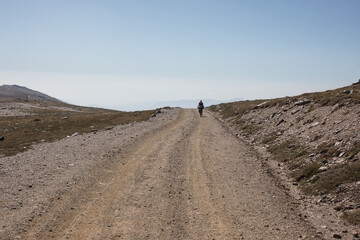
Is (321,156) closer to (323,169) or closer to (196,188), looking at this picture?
(323,169)

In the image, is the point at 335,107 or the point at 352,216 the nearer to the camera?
the point at 352,216

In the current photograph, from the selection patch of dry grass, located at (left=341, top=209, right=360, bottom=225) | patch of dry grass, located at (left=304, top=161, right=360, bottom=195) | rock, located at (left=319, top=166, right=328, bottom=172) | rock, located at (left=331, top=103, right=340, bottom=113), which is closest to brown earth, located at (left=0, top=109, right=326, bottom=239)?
patch of dry grass, located at (left=304, top=161, right=360, bottom=195)

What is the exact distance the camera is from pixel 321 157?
1616 centimetres

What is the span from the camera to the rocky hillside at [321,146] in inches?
478

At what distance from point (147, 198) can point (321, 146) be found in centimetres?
1162

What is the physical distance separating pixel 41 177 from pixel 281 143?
17311 mm

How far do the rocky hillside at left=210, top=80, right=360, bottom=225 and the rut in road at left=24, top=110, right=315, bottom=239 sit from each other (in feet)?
5.40

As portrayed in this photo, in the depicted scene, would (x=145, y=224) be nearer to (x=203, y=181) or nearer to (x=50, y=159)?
(x=203, y=181)

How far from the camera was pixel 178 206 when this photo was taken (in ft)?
38.4

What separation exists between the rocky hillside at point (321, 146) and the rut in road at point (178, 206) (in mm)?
1646

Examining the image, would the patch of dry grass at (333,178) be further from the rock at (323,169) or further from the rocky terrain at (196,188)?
the rock at (323,169)

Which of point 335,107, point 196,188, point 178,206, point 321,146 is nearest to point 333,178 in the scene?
point 321,146

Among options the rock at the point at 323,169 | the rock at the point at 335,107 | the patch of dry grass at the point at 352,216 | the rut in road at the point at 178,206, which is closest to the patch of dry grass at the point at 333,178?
the rock at the point at 323,169

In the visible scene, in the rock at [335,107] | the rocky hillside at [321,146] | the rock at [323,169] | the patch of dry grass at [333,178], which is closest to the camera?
the rocky hillside at [321,146]
